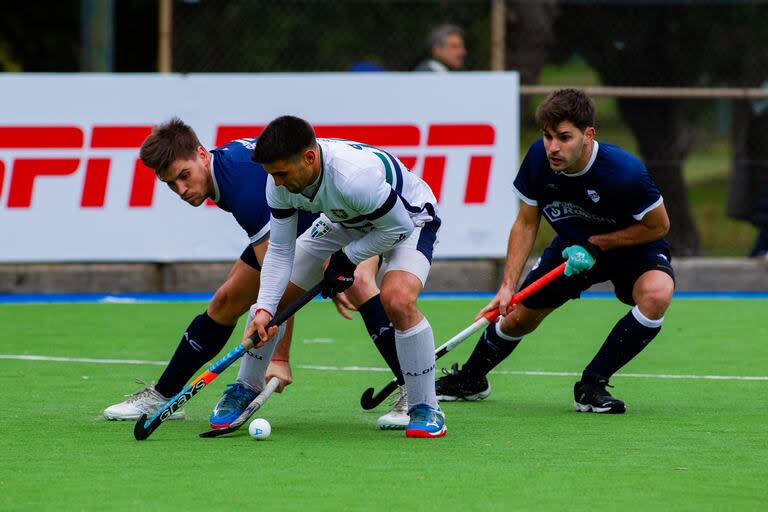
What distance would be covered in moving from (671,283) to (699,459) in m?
1.48

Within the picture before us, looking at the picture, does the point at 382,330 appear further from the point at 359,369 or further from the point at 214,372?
the point at 359,369

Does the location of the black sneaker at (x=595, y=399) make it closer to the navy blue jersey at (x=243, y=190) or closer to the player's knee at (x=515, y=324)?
the player's knee at (x=515, y=324)

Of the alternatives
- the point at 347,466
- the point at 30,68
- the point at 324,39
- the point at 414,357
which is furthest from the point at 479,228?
the point at 30,68

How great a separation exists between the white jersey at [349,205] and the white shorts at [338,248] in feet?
0.23

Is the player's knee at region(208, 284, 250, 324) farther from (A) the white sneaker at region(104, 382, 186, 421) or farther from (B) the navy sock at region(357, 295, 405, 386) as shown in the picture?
(B) the navy sock at region(357, 295, 405, 386)

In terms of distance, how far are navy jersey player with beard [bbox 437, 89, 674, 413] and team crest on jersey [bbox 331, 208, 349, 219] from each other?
0.88m

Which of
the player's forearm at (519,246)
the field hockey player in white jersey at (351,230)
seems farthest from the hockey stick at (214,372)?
the player's forearm at (519,246)

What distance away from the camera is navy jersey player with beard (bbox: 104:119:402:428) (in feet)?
19.4

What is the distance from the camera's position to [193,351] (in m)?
6.16

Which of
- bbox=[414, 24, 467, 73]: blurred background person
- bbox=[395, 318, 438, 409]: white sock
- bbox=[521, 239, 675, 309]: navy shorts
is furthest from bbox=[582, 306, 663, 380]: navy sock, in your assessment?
bbox=[414, 24, 467, 73]: blurred background person

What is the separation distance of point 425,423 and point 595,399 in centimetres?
101

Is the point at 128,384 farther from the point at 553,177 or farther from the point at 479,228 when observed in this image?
the point at 479,228

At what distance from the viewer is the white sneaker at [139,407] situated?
20.1ft

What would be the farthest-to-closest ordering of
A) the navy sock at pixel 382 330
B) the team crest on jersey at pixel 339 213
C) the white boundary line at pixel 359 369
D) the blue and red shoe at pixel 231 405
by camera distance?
the white boundary line at pixel 359 369 → the navy sock at pixel 382 330 → the blue and red shoe at pixel 231 405 → the team crest on jersey at pixel 339 213
